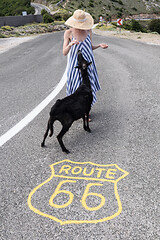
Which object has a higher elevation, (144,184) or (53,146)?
(144,184)

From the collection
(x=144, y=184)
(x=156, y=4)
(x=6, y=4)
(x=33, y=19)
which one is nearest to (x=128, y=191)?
(x=144, y=184)

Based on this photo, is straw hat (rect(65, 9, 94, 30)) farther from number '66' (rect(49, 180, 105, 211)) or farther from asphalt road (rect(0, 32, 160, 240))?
number '66' (rect(49, 180, 105, 211))

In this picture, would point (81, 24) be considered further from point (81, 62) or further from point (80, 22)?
point (81, 62)

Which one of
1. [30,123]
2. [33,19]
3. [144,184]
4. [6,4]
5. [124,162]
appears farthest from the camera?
[6,4]

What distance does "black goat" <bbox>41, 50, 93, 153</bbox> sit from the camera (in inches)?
136

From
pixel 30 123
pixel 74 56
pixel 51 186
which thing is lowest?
pixel 30 123

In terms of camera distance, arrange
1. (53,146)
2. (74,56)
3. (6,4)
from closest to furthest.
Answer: (53,146) → (74,56) → (6,4)

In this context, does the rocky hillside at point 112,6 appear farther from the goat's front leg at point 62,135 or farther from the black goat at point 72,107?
the goat's front leg at point 62,135

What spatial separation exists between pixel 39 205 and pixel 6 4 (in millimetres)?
90522

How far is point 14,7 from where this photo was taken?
75000 mm

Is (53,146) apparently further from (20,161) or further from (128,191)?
(128,191)

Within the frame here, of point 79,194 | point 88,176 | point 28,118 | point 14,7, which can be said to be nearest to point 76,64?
point 28,118

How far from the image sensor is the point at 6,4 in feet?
268

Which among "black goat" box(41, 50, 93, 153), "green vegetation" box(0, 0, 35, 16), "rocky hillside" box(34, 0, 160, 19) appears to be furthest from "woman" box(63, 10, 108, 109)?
"rocky hillside" box(34, 0, 160, 19)
